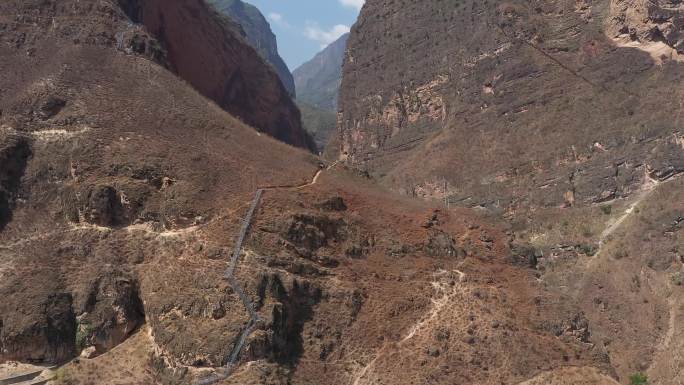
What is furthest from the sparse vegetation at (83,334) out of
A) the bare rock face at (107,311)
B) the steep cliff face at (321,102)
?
the steep cliff face at (321,102)

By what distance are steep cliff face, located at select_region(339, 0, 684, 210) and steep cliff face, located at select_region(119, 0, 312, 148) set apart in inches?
265

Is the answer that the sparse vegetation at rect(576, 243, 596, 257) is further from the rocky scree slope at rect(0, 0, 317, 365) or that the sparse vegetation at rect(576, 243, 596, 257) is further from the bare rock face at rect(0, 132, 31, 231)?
the bare rock face at rect(0, 132, 31, 231)

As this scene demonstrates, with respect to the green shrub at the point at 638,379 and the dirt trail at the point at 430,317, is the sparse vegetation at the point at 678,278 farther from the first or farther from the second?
the dirt trail at the point at 430,317

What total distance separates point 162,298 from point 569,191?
2602 cm

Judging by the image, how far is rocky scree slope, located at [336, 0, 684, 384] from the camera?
29109mm

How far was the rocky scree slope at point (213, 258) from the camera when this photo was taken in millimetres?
19234

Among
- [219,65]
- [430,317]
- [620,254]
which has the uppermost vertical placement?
[219,65]

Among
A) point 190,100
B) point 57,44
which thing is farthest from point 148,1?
point 190,100

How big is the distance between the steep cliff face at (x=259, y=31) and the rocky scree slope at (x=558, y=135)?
83.1m

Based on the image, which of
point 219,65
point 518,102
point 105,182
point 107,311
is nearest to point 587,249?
point 518,102

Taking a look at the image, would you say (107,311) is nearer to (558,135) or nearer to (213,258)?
(213,258)

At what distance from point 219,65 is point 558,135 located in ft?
82.7

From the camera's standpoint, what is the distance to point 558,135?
4125cm

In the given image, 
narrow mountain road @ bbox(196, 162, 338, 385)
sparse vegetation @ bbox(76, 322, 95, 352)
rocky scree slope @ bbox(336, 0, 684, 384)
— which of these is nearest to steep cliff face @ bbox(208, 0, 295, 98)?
rocky scree slope @ bbox(336, 0, 684, 384)
